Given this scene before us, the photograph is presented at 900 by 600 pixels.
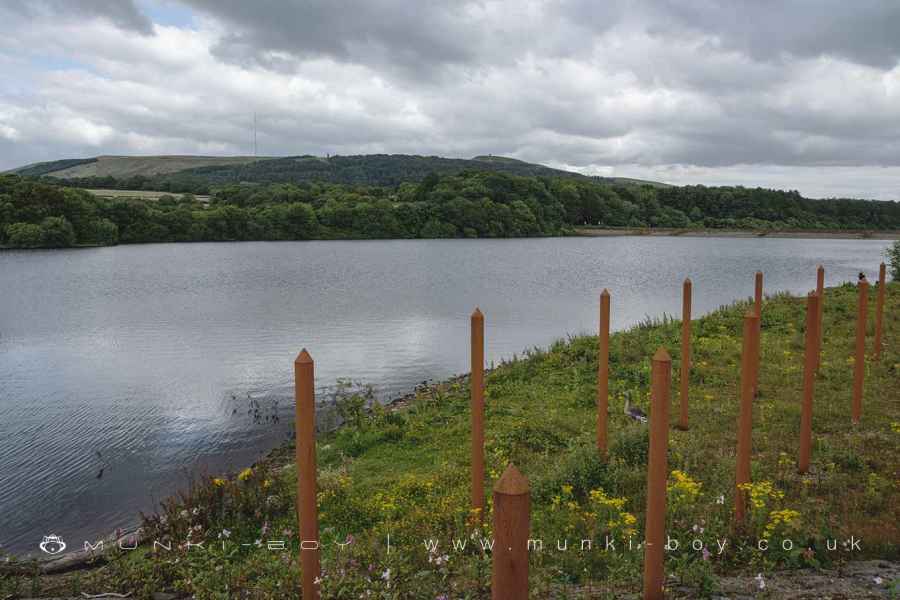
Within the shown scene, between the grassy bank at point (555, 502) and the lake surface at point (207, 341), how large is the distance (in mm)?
2991

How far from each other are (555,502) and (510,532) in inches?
151

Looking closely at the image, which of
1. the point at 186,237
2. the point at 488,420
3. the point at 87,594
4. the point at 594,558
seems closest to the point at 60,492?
the point at 87,594

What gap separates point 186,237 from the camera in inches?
3228

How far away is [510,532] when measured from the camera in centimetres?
232

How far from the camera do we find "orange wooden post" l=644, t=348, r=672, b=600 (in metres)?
3.61

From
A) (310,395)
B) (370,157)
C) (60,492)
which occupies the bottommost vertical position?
(60,492)

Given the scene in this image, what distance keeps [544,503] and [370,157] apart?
565ft

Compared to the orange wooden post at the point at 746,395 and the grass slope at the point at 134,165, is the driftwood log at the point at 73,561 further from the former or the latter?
the grass slope at the point at 134,165

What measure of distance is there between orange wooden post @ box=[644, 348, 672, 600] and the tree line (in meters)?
78.5

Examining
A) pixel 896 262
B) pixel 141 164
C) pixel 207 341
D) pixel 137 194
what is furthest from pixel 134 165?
pixel 896 262

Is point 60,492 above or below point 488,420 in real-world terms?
below

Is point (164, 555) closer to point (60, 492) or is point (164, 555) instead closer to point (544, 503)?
point (544, 503)

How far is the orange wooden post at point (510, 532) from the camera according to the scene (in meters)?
2.29

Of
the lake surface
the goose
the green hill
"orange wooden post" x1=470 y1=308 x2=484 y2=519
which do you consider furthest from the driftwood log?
the green hill
